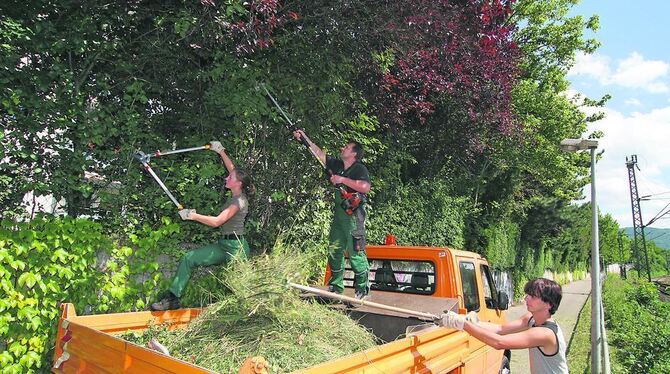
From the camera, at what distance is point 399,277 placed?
580 cm

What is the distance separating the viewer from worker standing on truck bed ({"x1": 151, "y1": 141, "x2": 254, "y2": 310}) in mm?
4305

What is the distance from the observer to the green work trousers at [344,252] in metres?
4.74

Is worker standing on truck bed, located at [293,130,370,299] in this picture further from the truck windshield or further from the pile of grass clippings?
the pile of grass clippings

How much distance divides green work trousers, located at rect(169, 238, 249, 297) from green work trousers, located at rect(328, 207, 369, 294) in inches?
35.9

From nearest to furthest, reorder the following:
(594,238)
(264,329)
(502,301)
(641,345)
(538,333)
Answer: (264,329) → (538,333) → (502,301) → (641,345) → (594,238)

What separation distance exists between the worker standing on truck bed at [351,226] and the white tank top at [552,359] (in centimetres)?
168

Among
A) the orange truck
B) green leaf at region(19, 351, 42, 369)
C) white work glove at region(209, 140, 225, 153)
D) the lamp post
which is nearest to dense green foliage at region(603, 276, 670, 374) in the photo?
the lamp post

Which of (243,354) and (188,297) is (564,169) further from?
(243,354)

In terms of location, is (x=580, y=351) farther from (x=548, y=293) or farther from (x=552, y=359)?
(x=548, y=293)

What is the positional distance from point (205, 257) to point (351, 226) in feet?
4.87

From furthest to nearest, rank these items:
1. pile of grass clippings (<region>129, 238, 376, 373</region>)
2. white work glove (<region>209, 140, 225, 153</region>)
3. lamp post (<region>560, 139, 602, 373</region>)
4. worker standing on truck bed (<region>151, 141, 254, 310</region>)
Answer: lamp post (<region>560, 139, 602, 373</region>) < white work glove (<region>209, 140, 225, 153</region>) < worker standing on truck bed (<region>151, 141, 254, 310</region>) < pile of grass clippings (<region>129, 238, 376, 373</region>)

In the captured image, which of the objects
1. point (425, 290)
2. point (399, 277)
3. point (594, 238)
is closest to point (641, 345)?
point (594, 238)

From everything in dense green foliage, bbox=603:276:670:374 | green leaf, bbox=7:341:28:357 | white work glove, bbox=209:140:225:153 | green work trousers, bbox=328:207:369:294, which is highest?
white work glove, bbox=209:140:225:153

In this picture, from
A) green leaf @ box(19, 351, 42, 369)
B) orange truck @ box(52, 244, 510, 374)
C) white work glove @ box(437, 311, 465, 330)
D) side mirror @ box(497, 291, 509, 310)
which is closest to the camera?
orange truck @ box(52, 244, 510, 374)
